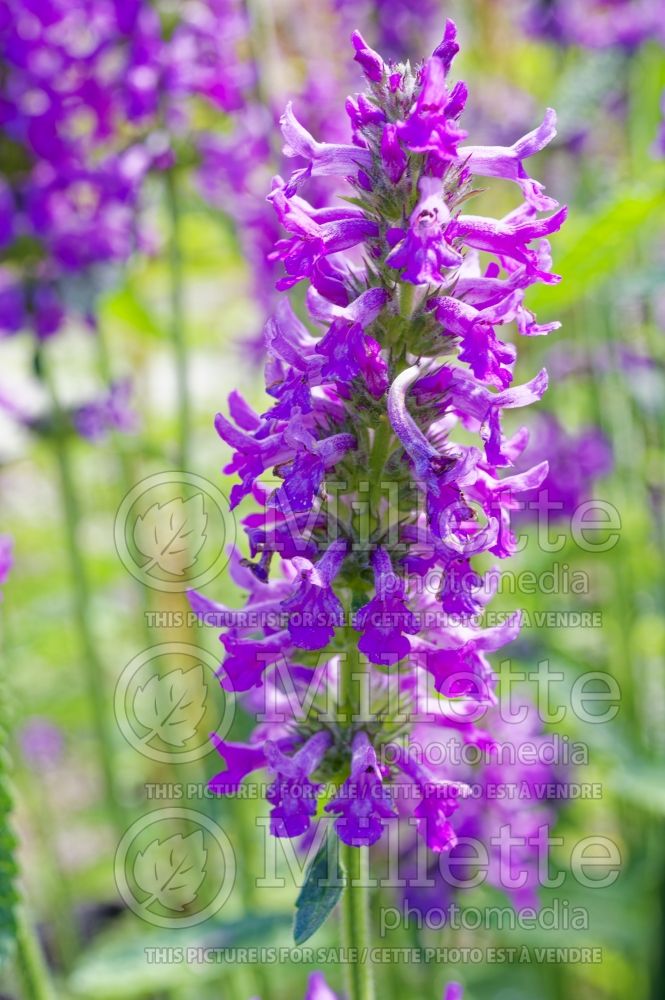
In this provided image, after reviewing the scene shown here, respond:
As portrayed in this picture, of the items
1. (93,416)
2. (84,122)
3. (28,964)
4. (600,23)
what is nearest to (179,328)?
(93,416)

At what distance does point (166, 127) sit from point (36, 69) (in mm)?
575

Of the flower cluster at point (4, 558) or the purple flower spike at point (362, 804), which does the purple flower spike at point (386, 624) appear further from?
the flower cluster at point (4, 558)

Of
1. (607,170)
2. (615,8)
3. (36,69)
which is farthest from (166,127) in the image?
(607,170)

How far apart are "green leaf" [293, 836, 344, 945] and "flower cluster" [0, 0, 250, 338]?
102 inches

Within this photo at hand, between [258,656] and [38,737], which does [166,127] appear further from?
[38,737]

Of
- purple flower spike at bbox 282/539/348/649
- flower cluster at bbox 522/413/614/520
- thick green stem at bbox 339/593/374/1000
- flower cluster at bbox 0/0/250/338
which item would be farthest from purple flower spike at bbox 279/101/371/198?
flower cluster at bbox 522/413/614/520

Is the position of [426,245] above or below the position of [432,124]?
below

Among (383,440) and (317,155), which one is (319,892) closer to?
(383,440)

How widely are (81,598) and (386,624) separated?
2.63 metres

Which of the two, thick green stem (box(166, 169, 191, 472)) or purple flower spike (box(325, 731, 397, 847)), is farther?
thick green stem (box(166, 169, 191, 472))

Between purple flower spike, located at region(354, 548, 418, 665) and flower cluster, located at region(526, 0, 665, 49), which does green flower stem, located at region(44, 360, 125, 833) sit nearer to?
purple flower spike, located at region(354, 548, 418, 665)

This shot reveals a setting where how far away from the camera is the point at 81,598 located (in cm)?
401

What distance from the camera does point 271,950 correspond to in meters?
3.41

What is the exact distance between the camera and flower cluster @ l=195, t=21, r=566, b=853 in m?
1.57
